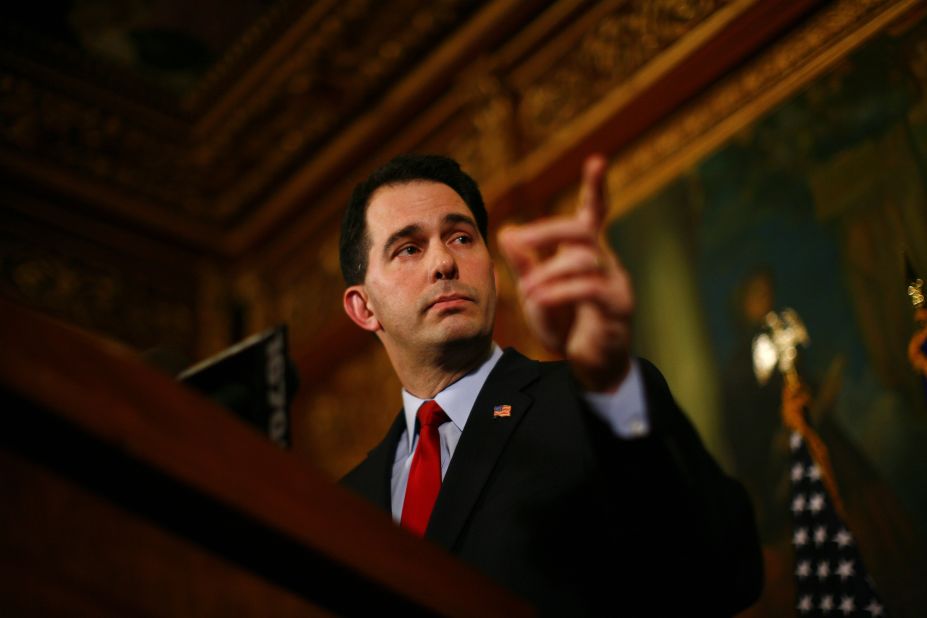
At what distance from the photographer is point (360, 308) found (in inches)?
88.9

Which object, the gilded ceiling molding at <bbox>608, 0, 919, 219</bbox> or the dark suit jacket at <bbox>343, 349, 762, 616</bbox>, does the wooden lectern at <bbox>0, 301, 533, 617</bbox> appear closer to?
the dark suit jacket at <bbox>343, 349, 762, 616</bbox>

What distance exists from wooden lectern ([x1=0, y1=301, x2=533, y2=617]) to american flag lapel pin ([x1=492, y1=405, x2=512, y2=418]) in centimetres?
61

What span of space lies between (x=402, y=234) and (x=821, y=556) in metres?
2.09

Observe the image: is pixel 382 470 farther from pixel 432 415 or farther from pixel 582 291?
pixel 582 291

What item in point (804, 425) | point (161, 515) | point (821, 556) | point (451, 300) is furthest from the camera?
point (804, 425)

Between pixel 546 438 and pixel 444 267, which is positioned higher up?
pixel 444 267

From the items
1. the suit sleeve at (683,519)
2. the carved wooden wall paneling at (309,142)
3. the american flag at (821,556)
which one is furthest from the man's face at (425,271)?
the carved wooden wall paneling at (309,142)

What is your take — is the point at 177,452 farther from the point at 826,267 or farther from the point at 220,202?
the point at 220,202

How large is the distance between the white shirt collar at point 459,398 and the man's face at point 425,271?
0.24 feet

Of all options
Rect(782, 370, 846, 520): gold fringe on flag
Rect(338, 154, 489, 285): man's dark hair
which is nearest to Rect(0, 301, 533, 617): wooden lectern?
Rect(338, 154, 489, 285): man's dark hair

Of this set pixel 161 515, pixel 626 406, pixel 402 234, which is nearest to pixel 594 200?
pixel 626 406

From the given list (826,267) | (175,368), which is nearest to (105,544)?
(175,368)

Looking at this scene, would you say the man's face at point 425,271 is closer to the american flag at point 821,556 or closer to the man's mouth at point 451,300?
the man's mouth at point 451,300

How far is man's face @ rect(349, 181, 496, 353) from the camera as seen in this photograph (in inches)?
77.8
